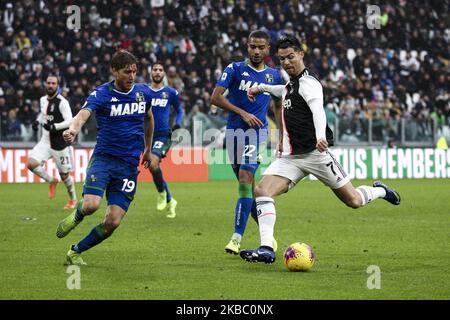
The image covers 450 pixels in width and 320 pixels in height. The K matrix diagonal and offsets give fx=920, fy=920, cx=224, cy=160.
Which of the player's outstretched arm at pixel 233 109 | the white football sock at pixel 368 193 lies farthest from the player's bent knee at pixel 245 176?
the white football sock at pixel 368 193

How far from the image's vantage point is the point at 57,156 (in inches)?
734

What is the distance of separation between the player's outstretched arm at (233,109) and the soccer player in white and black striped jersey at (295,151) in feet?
2.88

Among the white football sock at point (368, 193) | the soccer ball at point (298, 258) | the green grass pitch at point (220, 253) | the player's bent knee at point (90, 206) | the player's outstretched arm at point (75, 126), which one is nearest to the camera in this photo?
the green grass pitch at point (220, 253)

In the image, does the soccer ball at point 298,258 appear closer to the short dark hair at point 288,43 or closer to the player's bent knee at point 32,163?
the short dark hair at point 288,43

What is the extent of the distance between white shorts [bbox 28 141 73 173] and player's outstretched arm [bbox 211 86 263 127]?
7.49 meters

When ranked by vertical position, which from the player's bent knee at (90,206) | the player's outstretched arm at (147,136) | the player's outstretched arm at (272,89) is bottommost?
the player's bent knee at (90,206)

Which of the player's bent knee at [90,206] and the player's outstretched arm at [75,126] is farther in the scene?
the player's bent knee at [90,206]

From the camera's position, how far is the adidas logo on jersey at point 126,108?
10102 millimetres

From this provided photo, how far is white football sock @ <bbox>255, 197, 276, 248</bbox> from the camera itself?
9.98m

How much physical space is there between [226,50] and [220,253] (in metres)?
22.0

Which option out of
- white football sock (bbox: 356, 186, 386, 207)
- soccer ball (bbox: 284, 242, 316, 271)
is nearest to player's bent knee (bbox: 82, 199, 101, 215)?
soccer ball (bbox: 284, 242, 316, 271)

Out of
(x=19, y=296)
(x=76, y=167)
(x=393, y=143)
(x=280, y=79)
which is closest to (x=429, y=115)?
(x=393, y=143)

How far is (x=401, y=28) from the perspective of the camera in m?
36.3
